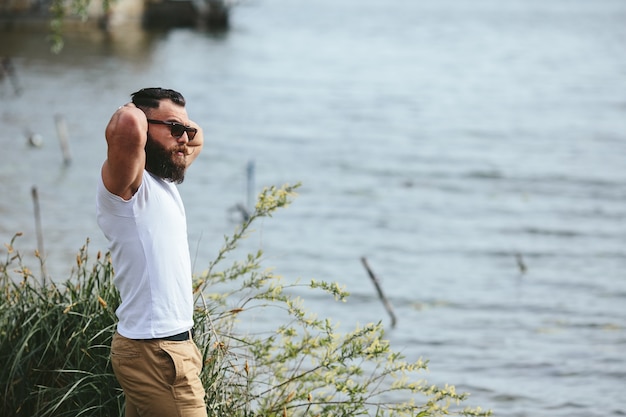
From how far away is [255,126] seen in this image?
102 feet

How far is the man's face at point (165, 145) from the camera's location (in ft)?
12.4

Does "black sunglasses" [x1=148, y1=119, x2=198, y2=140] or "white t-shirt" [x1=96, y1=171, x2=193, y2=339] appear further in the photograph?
"black sunglasses" [x1=148, y1=119, x2=198, y2=140]

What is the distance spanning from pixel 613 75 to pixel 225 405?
48.0 metres

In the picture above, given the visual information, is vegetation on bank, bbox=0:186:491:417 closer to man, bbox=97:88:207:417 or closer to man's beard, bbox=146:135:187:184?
man, bbox=97:88:207:417

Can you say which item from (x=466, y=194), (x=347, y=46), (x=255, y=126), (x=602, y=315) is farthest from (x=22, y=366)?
(x=347, y=46)

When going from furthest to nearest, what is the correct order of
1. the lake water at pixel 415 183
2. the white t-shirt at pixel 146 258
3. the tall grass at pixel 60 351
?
the lake water at pixel 415 183 → the tall grass at pixel 60 351 → the white t-shirt at pixel 146 258

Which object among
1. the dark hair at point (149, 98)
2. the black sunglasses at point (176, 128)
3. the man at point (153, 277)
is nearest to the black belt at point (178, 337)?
the man at point (153, 277)

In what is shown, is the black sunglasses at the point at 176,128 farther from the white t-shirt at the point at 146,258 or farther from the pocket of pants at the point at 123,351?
the pocket of pants at the point at 123,351

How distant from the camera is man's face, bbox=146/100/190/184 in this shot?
3.78 metres

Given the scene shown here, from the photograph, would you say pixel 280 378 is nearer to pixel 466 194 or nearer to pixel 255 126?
pixel 466 194

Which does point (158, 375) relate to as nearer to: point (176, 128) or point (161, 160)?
point (161, 160)

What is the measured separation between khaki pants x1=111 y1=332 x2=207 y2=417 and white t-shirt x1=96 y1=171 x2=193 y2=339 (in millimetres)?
53

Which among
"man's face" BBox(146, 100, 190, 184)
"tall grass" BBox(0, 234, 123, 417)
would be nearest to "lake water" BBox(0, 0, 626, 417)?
"tall grass" BBox(0, 234, 123, 417)

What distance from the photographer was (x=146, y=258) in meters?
3.64
